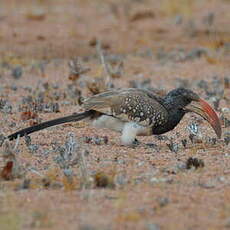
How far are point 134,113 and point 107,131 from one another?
44.4 inches

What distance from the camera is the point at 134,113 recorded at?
7188 millimetres

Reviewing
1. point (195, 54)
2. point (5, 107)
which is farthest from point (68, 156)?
point (195, 54)

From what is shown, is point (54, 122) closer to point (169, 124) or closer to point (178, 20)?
point (169, 124)

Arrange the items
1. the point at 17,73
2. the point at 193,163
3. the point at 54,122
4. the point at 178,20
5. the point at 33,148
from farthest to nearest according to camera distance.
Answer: the point at 178,20
the point at 17,73
the point at 54,122
the point at 33,148
the point at 193,163

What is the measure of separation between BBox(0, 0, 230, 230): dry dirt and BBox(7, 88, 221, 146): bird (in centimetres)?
17

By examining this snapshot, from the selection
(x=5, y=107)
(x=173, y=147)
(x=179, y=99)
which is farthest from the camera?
(x=5, y=107)

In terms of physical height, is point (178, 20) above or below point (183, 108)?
above

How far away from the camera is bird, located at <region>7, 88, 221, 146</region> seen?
719 cm

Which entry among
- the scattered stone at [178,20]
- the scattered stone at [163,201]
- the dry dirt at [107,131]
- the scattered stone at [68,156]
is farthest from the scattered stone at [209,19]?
the scattered stone at [163,201]

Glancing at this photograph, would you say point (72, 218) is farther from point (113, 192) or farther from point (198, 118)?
point (198, 118)

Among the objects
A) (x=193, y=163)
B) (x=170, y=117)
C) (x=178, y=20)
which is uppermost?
(x=178, y=20)

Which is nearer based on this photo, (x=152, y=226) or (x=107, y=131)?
(x=152, y=226)

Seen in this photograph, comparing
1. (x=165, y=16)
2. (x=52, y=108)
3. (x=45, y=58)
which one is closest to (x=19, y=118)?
(x=52, y=108)

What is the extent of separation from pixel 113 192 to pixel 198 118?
3.50 meters
